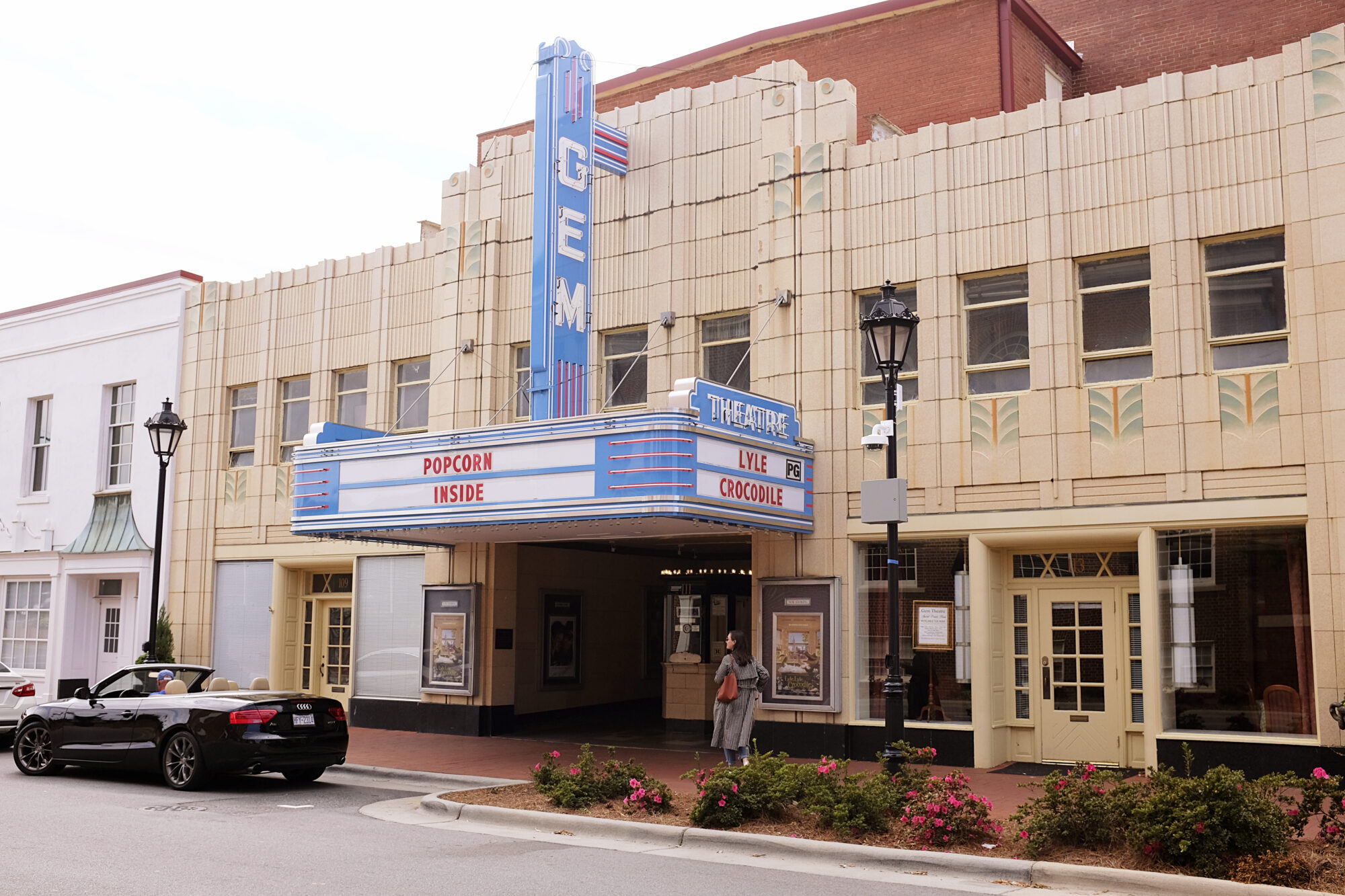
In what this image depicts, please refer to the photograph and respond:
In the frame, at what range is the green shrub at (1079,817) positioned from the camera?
31.1 feet

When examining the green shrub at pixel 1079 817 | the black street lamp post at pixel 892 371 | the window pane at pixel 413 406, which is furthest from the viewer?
the window pane at pixel 413 406

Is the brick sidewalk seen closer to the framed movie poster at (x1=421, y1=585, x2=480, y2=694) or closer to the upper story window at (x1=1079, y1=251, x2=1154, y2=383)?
the framed movie poster at (x1=421, y1=585, x2=480, y2=694)

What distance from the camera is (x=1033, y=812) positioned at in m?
9.84

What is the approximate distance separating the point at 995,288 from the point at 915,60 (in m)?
7.27

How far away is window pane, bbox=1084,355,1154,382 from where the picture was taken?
14531 mm

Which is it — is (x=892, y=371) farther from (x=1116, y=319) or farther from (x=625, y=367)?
(x=625, y=367)

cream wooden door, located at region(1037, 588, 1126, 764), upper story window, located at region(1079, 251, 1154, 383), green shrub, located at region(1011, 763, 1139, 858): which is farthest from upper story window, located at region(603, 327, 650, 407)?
green shrub, located at region(1011, 763, 1139, 858)

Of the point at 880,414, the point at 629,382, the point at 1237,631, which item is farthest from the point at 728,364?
the point at 1237,631

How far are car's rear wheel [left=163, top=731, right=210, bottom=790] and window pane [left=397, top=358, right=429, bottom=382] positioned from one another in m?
8.46

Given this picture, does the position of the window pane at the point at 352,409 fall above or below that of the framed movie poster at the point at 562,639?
above

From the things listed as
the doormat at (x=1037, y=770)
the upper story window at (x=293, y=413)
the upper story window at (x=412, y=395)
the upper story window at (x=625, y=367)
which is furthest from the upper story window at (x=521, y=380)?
the doormat at (x=1037, y=770)

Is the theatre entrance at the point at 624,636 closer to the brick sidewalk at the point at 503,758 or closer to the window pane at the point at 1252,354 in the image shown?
the brick sidewalk at the point at 503,758

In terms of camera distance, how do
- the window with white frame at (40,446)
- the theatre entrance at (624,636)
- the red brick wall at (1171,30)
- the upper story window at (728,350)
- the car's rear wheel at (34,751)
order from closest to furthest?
the car's rear wheel at (34,751) < the upper story window at (728,350) < the theatre entrance at (624,636) < the red brick wall at (1171,30) < the window with white frame at (40,446)

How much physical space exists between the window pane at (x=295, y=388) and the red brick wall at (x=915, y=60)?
9.68 meters
